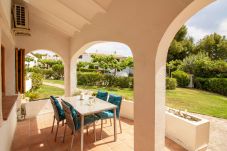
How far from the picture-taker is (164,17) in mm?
2016

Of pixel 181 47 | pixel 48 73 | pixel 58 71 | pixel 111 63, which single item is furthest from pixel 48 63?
pixel 181 47

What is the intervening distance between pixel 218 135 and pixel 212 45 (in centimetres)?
1422

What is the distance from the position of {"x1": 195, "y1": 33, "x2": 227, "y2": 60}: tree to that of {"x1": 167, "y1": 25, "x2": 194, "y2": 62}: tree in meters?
0.92

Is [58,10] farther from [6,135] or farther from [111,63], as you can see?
[111,63]

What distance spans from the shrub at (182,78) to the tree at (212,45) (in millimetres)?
5440

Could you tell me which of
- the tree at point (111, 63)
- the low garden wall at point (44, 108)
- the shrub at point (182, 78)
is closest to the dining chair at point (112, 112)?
the low garden wall at point (44, 108)

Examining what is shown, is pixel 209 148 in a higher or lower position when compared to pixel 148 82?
lower

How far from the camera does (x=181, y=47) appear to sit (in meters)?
14.5

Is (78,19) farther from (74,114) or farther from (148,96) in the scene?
(148,96)

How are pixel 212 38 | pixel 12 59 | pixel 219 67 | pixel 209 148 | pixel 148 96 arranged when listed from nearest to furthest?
pixel 148 96 < pixel 209 148 < pixel 12 59 < pixel 219 67 < pixel 212 38

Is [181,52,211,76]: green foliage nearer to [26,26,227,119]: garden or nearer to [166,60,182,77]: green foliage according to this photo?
[26,26,227,119]: garden

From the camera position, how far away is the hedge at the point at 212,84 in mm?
9876

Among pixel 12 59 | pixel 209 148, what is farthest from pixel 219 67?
pixel 12 59

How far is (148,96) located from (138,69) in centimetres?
45
